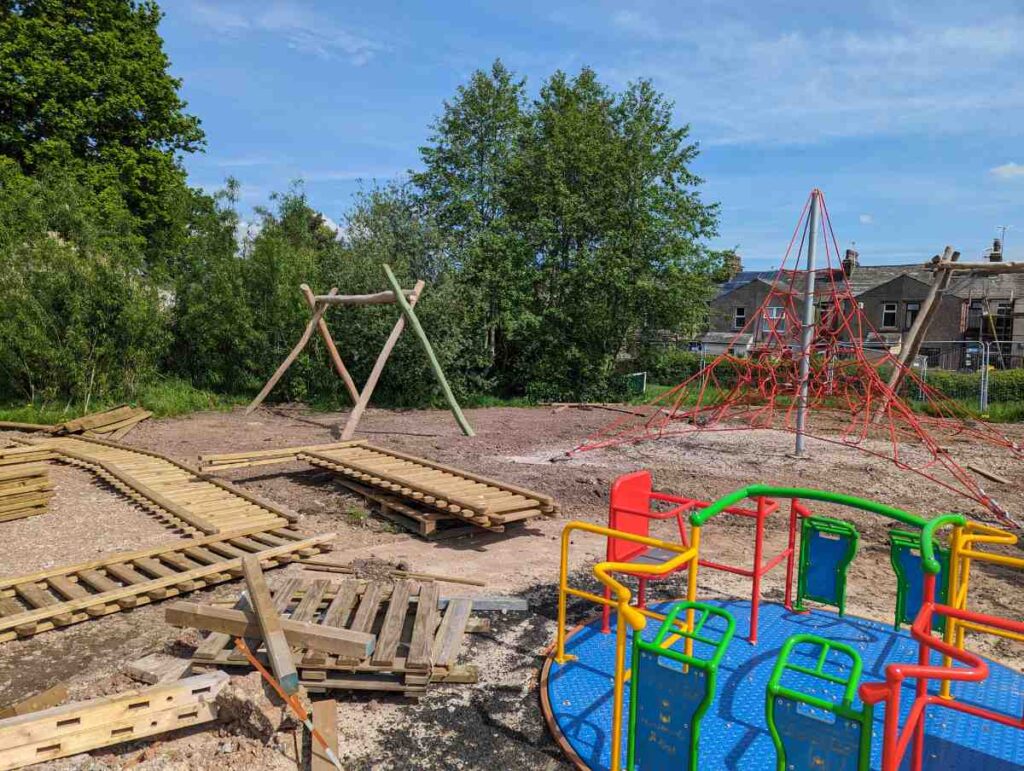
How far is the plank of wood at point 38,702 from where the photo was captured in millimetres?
3912

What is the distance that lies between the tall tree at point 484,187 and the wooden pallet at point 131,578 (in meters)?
15.2

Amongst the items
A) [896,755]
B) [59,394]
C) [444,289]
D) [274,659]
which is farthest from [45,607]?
[444,289]

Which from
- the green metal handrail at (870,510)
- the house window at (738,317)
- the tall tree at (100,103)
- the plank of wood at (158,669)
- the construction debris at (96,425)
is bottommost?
the plank of wood at (158,669)

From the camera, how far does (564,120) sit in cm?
2350

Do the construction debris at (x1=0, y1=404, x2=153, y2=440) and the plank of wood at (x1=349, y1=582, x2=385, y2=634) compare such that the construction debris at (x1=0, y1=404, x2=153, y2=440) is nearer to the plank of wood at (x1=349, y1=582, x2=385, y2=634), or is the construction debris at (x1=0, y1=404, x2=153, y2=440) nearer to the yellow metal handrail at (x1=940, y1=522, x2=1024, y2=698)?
the plank of wood at (x1=349, y1=582, x2=385, y2=634)

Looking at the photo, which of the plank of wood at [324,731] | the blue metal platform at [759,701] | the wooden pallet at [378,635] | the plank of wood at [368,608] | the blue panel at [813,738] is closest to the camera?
the blue panel at [813,738]

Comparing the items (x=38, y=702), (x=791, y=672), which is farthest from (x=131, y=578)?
(x=791, y=672)

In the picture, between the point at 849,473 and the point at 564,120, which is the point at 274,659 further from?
the point at 564,120

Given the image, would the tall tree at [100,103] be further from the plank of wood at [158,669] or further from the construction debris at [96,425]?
the plank of wood at [158,669]

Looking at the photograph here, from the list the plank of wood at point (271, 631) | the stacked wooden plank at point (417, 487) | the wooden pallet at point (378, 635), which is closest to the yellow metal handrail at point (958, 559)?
the wooden pallet at point (378, 635)

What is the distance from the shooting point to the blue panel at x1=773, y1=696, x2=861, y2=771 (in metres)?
2.74

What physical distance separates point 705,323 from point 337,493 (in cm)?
1852

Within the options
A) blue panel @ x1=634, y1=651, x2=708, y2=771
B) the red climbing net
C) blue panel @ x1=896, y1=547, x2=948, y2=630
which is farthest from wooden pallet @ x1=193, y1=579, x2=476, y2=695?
the red climbing net

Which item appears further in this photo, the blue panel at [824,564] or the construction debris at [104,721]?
the blue panel at [824,564]
